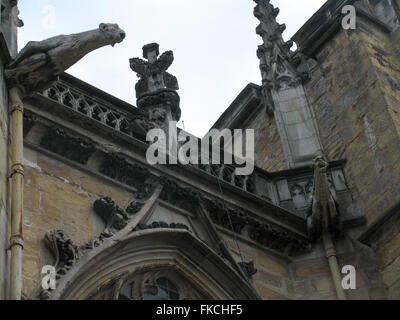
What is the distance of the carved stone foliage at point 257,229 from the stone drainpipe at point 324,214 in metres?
0.20

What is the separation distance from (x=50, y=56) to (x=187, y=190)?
221cm

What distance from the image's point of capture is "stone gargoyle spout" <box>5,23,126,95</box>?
980 centimetres

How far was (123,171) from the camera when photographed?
11047 millimetres

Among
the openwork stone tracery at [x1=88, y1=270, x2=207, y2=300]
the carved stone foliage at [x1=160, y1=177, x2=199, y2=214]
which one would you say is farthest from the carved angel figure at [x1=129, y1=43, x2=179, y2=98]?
the openwork stone tracery at [x1=88, y1=270, x2=207, y2=300]

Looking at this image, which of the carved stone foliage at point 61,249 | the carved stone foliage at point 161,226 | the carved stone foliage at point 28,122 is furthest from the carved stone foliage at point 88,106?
the carved stone foliage at point 61,249

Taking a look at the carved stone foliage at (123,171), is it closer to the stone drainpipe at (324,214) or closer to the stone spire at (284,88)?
the stone drainpipe at (324,214)

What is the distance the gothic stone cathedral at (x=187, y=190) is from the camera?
32.1ft

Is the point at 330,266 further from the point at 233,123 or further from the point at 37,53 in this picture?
the point at 233,123

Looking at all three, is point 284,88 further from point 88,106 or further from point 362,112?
point 88,106

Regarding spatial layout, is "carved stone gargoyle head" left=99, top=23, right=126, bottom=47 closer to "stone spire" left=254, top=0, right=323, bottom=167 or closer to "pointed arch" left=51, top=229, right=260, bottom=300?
"pointed arch" left=51, top=229, right=260, bottom=300

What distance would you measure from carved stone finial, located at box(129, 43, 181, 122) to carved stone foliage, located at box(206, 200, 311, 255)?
116cm

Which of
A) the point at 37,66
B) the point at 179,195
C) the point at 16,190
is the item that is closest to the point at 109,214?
the point at 179,195

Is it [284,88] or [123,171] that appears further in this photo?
[284,88]

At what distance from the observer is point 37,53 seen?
9914mm
